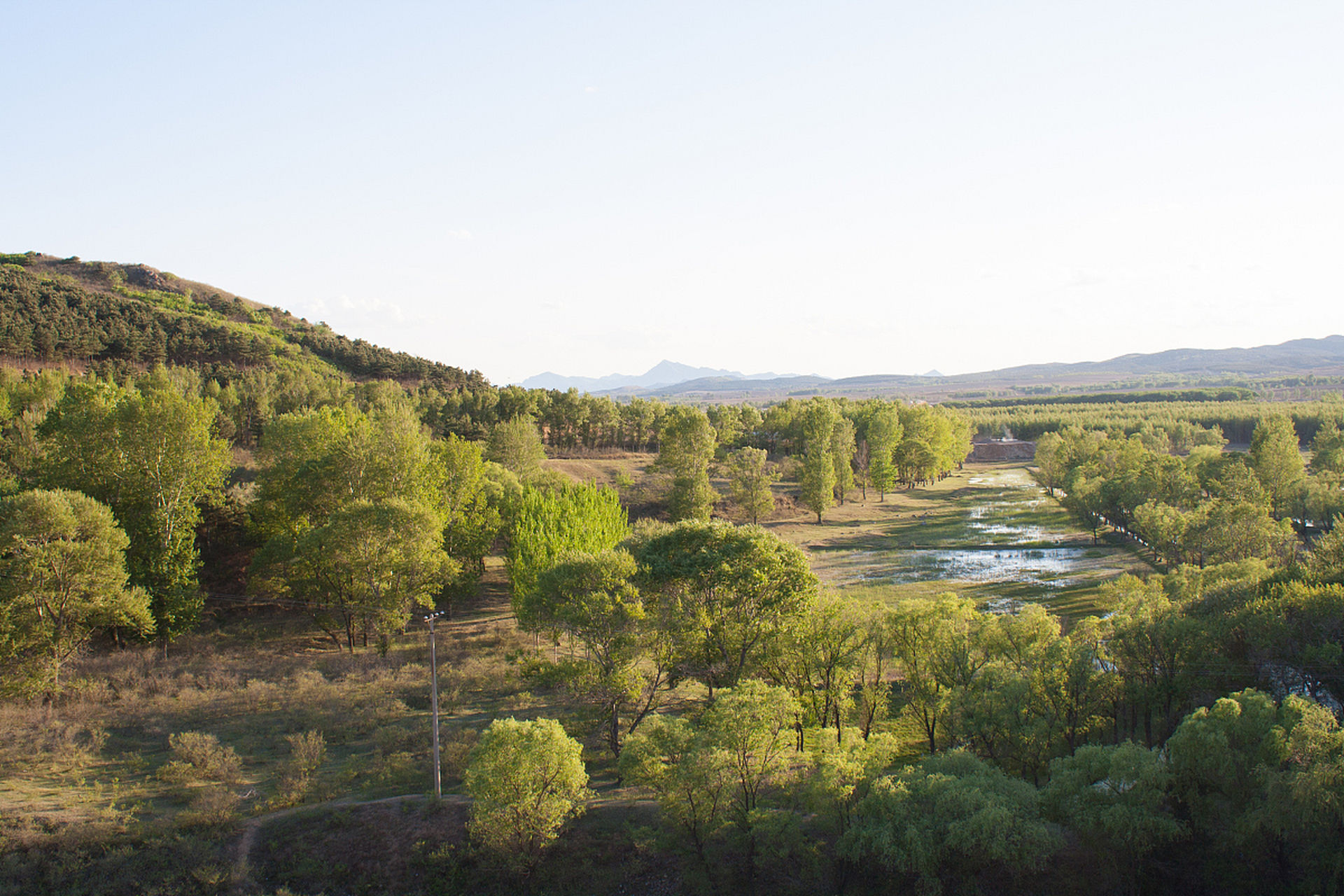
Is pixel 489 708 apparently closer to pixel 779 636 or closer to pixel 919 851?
pixel 779 636

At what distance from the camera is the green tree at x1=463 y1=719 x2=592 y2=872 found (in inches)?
934

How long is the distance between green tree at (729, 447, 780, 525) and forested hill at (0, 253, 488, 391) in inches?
3332

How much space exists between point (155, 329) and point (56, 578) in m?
110

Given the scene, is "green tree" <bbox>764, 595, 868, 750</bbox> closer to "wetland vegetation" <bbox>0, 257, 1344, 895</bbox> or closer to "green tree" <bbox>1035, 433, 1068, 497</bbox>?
"wetland vegetation" <bbox>0, 257, 1344, 895</bbox>

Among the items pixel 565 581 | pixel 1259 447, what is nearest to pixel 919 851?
pixel 565 581

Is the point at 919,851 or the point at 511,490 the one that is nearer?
→ the point at 919,851

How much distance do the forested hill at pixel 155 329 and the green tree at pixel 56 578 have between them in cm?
7589

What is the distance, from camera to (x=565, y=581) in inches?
1309

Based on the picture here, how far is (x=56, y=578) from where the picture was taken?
112 ft

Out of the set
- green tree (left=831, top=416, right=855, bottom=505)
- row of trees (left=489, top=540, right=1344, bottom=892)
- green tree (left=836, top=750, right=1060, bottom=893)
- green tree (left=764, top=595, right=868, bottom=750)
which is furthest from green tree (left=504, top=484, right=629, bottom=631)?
green tree (left=831, top=416, right=855, bottom=505)

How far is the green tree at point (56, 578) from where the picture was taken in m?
33.1

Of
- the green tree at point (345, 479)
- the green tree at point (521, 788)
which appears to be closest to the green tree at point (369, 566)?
the green tree at point (345, 479)

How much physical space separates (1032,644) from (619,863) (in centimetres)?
2020

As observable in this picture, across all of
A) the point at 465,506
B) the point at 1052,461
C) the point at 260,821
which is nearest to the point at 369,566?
the point at 465,506
